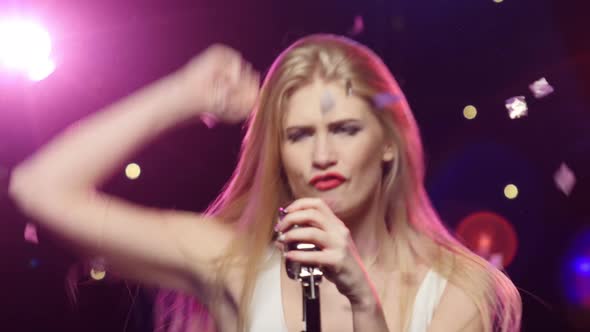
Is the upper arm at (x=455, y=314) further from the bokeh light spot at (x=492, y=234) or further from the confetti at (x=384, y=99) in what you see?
the bokeh light spot at (x=492, y=234)

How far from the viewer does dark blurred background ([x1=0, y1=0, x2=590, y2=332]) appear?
100 inches

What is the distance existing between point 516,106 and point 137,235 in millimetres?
1611

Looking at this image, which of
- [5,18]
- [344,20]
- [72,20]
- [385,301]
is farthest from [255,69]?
[385,301]

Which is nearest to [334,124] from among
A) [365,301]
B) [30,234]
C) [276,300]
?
[276,300]

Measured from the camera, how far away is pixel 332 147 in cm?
164

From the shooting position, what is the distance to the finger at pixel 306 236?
1082 millimetres

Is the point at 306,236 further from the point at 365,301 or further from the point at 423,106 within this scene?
the point at 423,106

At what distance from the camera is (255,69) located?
2.51 m

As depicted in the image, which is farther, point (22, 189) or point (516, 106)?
point (516, 106)

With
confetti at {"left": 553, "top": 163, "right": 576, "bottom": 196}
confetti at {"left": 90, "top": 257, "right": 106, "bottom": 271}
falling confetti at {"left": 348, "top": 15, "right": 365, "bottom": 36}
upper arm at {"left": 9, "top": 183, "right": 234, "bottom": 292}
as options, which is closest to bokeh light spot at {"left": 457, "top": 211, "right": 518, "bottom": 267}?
confetti at {"left": 553, "top": 163, "right": 576, "bottom": 196}

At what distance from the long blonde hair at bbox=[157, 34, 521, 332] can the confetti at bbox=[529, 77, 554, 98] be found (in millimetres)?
901

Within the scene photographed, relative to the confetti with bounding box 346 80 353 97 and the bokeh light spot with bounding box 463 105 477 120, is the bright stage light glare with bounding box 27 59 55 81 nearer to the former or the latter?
the confetti with bounding box 346 80 353 97

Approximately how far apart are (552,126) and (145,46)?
1558mm

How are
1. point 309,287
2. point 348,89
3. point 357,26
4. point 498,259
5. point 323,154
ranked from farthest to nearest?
point 498,259 → point 357,26 → point 348,89 → point 323,154 → point 309,287
